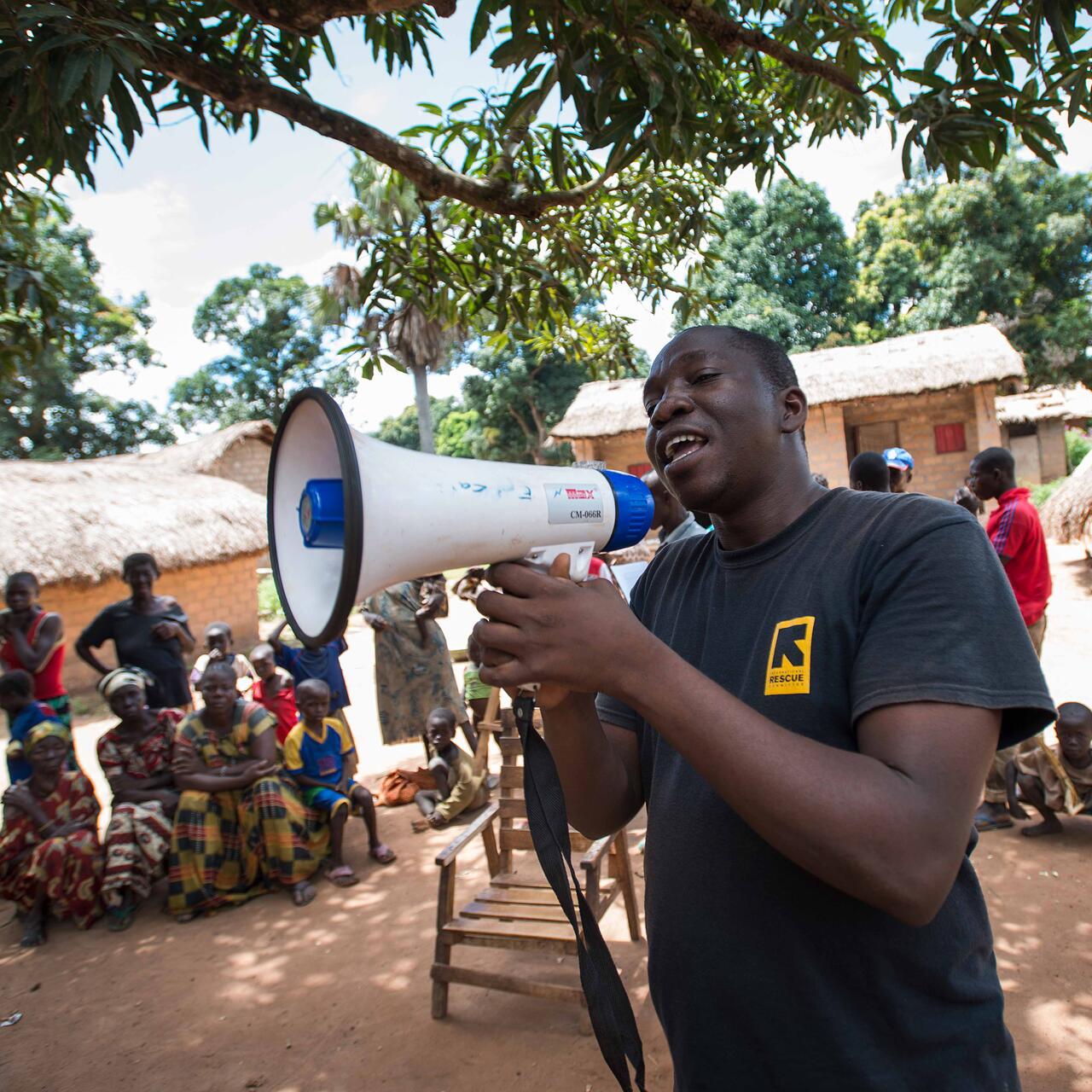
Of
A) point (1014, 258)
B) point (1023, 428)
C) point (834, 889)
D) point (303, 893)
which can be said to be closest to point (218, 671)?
point (303, 893)

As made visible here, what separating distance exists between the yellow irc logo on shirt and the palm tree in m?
2.93

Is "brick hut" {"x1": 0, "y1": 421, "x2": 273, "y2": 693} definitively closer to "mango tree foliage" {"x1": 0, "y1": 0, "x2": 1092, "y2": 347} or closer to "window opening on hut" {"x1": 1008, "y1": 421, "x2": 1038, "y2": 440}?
"mango tree foliage" {"x1": 0, "y1": 0, "x2": 1092, "y2": 347}

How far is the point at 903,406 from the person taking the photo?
49.1 feet

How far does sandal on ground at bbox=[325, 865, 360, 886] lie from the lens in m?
4.62

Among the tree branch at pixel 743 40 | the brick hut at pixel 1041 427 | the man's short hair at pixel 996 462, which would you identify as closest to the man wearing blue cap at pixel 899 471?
the man's short hair at pixel 996 462

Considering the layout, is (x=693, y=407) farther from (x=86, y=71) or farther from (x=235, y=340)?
Result: (x=235, y=340)

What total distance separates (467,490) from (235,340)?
109ft

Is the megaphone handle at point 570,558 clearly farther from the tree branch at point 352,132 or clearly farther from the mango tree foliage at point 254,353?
the mango tree foliage at point 254,353

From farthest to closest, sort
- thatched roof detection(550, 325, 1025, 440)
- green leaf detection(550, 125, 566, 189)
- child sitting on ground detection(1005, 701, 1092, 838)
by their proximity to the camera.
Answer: thatched roof detection(550, 325, 1025, 440) → child sitting on ground detection(1005, 701, 1092, 838) → green leaf detection(550, 125, 566, 189)

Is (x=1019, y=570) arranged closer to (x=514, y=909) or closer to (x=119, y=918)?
(x=514, y=909)

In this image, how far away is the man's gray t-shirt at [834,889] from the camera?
3.02ft

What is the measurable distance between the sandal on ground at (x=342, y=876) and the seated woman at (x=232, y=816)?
0.11 meters

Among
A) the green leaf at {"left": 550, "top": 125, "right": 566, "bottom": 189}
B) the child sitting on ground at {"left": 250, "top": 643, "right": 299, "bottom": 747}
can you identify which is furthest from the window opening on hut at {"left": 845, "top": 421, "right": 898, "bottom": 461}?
the green leaf at {"left": 550, "top": 125, "right": 566, "bottom": 189}

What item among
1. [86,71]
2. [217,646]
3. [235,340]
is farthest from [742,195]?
[86,71]
